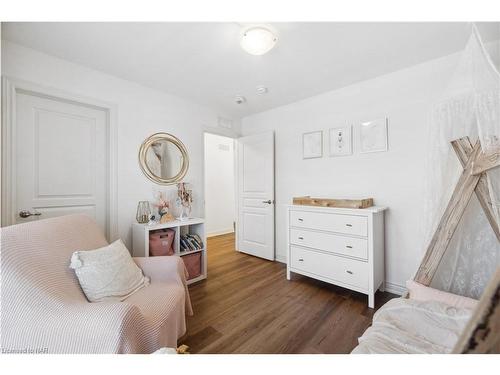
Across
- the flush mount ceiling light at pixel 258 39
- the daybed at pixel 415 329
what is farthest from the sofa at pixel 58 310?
the flush mount ceiling light at pixel 258 39

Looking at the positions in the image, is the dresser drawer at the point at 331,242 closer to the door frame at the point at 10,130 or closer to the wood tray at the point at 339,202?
the wood tray at the point at 339,202

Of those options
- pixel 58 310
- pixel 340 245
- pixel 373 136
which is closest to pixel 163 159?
pixel 58 310

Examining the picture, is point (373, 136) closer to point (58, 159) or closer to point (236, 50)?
point (236, 50)

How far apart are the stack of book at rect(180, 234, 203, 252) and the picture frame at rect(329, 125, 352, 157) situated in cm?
200

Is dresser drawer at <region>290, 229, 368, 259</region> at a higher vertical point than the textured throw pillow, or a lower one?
higher

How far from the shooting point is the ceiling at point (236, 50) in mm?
1586

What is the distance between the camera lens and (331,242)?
2.28m

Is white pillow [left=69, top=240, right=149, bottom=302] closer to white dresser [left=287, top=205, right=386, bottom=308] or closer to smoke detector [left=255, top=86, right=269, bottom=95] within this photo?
white dresser [left=287, top=205, right=386, bottom=308]

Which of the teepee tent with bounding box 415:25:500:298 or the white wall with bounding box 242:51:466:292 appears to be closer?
the teepee tent with bounding box 415:25:500:298

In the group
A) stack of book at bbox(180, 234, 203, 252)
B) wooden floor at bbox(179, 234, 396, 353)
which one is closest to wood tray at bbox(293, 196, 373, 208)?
wooden floor at bbox(179, 234, 396, 353)

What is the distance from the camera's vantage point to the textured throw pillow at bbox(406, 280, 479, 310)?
1239 millimetres

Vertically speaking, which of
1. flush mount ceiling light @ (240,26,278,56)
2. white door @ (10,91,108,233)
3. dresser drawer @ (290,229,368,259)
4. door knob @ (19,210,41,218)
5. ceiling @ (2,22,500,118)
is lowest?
dresser drawer @ (290,229,368,259)
